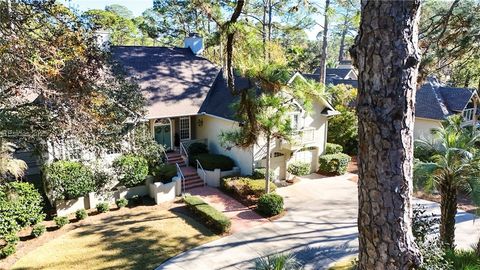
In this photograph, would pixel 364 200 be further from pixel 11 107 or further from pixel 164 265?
pixel 11 107

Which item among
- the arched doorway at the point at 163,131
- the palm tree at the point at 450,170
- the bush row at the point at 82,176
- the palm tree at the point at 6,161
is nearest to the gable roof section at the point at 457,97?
the palm tree at the point at 450,170

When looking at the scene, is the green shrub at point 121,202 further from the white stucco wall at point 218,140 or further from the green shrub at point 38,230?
the white stucco wall at point 218,140

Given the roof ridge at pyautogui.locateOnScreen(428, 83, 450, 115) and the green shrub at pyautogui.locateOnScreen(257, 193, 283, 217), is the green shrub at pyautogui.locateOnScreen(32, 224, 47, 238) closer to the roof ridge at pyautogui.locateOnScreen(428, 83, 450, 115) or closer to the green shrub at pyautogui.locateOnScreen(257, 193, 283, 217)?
the green shrub at pyautogui.locateOnScreen(257, 193, 283, 217)

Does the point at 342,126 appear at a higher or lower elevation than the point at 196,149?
higher

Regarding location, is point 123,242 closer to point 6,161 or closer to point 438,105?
point 6,161

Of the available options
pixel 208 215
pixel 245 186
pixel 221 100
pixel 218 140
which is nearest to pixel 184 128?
pixel 218 140
